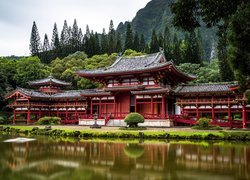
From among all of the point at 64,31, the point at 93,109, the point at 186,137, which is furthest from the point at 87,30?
the point at 186,137

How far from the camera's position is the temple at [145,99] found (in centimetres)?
3381

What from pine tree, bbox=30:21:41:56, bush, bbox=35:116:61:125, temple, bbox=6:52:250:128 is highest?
pine tree, bbox=30:21:41:56

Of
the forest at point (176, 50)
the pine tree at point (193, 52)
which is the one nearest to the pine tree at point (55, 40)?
the forest at point (176, 50)

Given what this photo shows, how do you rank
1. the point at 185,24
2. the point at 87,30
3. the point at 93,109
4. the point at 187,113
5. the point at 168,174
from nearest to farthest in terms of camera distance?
the point at 168,174 → the point at 185,24 → the point at 187,113 → the point at 93,109 → the point at 87,30

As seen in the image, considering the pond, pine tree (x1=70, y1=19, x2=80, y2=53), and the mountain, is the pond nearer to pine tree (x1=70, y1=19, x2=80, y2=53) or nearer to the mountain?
pine tree (x1=70, y1=19, x2=80, y2=53)

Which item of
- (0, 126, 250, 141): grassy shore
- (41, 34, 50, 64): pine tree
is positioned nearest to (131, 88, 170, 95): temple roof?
(0, 126, 250, 141): grassy shore

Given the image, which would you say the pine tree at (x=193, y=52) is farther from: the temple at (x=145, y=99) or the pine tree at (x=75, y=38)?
the pine tree at (x=75, y=38)

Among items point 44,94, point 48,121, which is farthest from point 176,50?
point 48,121

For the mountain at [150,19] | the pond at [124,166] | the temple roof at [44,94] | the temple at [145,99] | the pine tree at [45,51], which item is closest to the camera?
the pond at [124,166]

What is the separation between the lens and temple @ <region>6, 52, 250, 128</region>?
33.8m

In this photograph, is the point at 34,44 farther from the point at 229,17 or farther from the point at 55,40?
the point at 229,17

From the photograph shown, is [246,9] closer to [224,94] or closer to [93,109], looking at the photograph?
[224,94]

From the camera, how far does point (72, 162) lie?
1341 cm

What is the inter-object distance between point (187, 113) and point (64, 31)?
74.7 m
